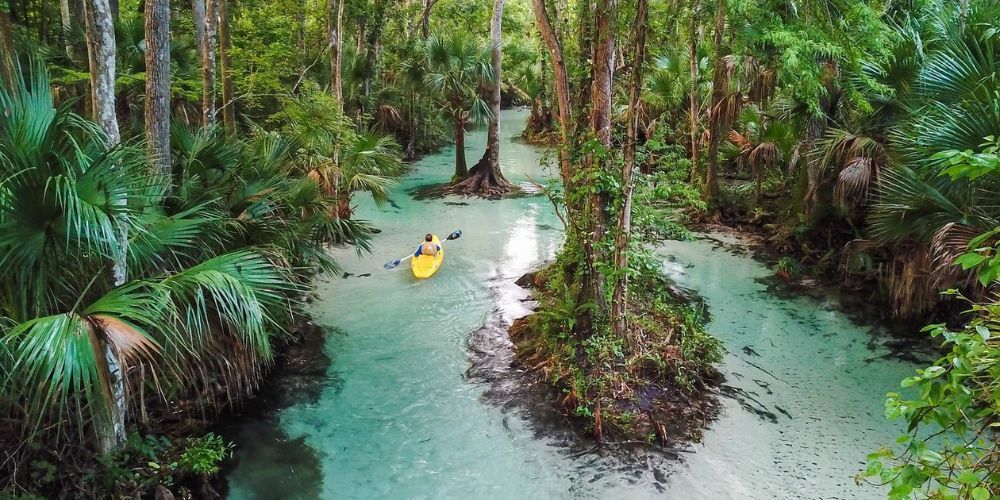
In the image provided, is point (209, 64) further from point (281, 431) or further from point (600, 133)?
point (600, 133)

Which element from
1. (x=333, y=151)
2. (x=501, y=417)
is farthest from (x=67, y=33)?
(x=501, y=417)

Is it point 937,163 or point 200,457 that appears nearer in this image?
point 200,457

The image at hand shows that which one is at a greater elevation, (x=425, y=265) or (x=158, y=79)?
(x=158, y=79)

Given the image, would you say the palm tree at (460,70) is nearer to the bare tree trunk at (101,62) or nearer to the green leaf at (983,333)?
the bare tree trunk at (101,62)

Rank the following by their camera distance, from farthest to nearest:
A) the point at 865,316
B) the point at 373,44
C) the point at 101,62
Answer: the point at 373,44 → the point at 865,316 → the point at 101,62

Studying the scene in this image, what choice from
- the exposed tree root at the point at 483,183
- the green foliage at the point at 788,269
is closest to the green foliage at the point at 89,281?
the green foliage at the point at 788,269

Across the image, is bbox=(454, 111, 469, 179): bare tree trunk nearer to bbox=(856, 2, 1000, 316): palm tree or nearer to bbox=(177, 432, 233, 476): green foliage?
bbox=(856, 2, 1000, 316): palm tree

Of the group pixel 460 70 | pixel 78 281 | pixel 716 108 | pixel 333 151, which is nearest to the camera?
pixel 78 281
